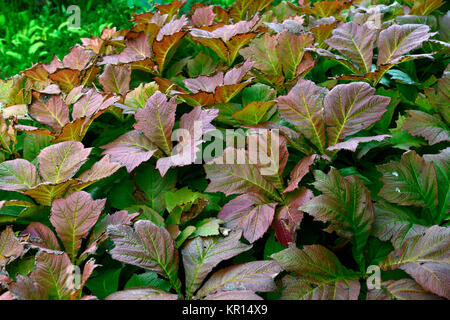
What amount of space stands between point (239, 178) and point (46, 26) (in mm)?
3526

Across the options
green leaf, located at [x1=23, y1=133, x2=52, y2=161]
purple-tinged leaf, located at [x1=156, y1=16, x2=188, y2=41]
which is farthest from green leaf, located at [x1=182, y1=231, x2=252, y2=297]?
purple-tinged leaf, located at [x1=156, y1=16, x2=188, y2=41]

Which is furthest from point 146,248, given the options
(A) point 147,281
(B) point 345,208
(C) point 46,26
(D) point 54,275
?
(C) point 46,26

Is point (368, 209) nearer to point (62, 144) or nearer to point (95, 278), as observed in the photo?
point (95, 278)

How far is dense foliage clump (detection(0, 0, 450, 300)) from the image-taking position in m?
0.84

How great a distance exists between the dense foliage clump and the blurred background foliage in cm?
167

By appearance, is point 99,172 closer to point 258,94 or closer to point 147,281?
point 147,281

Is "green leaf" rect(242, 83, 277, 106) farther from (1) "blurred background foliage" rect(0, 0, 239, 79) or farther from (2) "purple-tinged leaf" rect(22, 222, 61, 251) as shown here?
(1) "blurred background foliage" rect(0, 0, 239, 79)

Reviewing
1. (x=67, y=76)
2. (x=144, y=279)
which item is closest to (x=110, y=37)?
→ (x=67, y=76)

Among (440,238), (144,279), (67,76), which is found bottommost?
(144,279)

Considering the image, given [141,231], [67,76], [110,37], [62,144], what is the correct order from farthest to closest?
[110,37]
[67,76]
[62,144]
[141,231]

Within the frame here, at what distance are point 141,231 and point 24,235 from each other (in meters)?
0.28

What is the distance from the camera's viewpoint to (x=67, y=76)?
136 centimetres

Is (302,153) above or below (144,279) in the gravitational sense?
above
